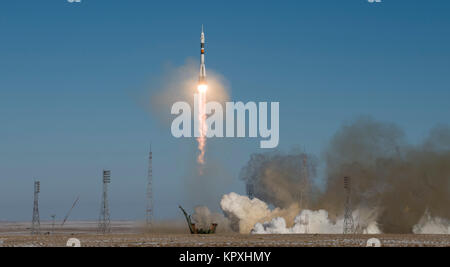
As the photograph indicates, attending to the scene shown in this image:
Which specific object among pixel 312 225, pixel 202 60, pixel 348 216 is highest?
pixel 202 60

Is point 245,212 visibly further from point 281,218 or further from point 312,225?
point 312,225

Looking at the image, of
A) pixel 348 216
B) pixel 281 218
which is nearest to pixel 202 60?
pixel 281 218

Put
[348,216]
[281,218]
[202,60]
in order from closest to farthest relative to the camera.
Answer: [202,60] → [281,218] → [348,216]

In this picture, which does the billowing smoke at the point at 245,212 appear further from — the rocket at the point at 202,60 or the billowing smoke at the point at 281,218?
the rocket at the point at 202,60

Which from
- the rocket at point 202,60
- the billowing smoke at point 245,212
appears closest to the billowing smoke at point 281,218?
the billowing smoke at point 245,212

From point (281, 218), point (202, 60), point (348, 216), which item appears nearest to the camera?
point (202, 60)

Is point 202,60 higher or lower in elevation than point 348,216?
higher

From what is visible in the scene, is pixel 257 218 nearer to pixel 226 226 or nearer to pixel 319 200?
pixel 226 226

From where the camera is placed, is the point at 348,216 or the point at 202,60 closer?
the point at 202,60

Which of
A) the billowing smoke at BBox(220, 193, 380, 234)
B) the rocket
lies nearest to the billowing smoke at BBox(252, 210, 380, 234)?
the billowing smoke at BBox(220, 193, 380, 234)

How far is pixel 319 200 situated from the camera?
507 feet

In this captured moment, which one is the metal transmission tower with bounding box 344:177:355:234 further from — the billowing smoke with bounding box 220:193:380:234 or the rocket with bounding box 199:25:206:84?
the rocket with bounding box 199:25:206:84
